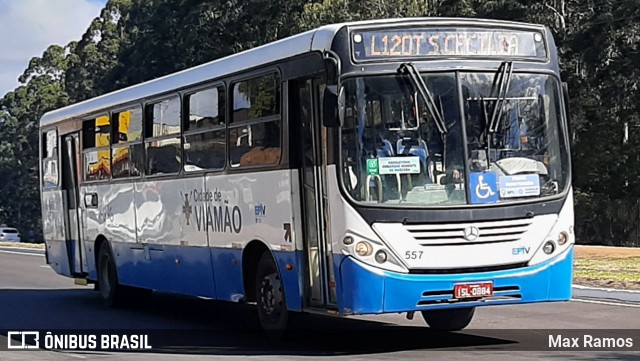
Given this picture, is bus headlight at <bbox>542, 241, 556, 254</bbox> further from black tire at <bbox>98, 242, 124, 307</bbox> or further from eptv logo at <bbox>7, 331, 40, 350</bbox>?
black tire at <bbox>98, 242, 124, 307</bbox>

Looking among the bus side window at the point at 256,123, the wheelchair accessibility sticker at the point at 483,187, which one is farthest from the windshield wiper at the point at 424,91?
the bus side window at the point at 256,123

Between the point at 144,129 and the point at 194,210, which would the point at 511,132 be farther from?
the point at 144,129

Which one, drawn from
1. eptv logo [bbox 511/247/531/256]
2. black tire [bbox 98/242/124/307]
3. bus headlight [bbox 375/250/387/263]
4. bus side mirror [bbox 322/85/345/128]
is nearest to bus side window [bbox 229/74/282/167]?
Result: bus side mirror [bbox 322/85/345/128]

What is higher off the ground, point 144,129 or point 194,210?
point 144,129

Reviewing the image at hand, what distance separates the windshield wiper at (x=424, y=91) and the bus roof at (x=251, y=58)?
585mm

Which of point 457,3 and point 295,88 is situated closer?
point 295,88

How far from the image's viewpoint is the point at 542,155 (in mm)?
11625

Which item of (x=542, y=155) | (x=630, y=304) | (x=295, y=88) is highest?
(x=295, y=88)

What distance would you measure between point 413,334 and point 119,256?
5.92 meters

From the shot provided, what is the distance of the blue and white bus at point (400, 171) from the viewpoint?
36.2ft

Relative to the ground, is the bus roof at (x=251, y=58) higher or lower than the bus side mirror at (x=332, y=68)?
higher

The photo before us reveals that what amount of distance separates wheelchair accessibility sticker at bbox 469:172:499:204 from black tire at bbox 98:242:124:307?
8.20 m

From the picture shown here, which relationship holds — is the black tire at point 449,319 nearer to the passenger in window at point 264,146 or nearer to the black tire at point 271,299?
the black tire at point 271,299

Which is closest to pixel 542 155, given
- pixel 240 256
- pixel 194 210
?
pixel 240 256
